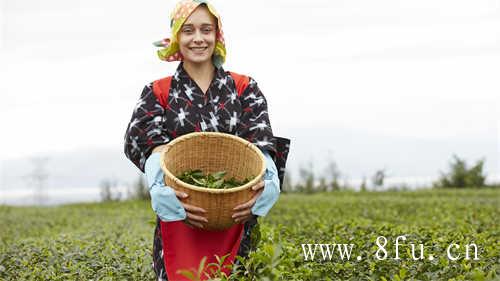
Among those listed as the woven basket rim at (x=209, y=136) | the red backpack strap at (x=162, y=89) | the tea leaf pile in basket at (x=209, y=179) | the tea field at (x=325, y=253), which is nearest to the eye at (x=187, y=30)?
the red backpack strap at (x=162, y=89)

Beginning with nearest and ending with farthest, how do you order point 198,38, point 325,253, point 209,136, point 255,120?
1. point 209,136
2. point 198,38
3. point 255,120
4. point 325,253

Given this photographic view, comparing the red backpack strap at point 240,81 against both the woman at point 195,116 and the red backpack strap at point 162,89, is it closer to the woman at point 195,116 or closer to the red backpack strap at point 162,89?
the woman at point 195,116

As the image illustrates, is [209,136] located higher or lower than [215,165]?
higher

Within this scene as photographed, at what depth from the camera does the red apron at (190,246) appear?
3547 millimetres

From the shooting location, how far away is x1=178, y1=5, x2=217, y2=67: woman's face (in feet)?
12.0

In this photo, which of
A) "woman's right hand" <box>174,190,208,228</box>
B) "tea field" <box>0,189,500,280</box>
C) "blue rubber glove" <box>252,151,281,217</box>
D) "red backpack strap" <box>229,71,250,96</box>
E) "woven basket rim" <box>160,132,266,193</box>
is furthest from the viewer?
"red backpack strap" <box>229,71,250,96</box>

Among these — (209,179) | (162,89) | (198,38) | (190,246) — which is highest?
(198,38)

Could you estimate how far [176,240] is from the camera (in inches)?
141

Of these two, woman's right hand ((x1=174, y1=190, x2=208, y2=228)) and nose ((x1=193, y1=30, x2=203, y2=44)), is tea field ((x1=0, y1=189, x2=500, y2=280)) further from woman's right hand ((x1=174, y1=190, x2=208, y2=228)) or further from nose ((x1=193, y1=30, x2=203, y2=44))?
→ nose ((x1=193, y1=30, x2=203, y2=44))

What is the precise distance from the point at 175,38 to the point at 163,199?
1006 millimetres

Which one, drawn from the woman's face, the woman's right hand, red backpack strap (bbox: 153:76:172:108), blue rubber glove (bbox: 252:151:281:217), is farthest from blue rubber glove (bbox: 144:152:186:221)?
the woman's face

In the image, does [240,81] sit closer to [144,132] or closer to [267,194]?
[144,132]

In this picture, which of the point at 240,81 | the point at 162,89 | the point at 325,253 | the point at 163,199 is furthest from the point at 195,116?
the point at 325,253

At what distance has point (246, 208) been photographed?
3.27 meters
